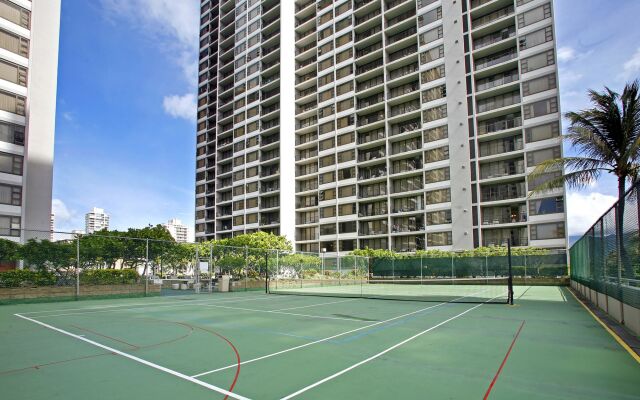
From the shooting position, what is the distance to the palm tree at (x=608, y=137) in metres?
18.5

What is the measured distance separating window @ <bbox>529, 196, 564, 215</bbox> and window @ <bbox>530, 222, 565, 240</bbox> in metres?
1.49

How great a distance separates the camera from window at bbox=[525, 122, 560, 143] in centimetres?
4641

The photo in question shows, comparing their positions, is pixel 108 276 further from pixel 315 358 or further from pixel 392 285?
pixel 392 285

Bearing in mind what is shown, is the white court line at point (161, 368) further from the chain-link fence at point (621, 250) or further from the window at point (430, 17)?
the window at point (430, 17)

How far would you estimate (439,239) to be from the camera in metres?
52.8

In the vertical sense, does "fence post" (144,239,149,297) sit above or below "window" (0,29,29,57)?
below

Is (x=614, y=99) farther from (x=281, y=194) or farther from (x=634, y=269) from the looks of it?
(x=281, y=194)

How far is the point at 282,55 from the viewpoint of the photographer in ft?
237

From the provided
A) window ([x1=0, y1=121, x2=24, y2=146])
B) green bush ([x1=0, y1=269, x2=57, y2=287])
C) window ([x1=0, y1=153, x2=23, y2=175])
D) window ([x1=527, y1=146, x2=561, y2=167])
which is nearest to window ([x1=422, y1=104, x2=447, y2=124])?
window ([x1=527, y1=146, x2=561, y2=167])

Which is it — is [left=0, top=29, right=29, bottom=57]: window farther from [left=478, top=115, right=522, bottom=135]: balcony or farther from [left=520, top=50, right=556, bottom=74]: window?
[left=520, top=50, right=556, bottom=74]: window

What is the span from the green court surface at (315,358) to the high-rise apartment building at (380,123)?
3513 cm

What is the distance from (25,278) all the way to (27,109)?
30.2m

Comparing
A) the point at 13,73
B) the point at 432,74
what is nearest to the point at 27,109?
the point at 13,73

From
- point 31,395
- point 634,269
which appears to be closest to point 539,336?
point 634,269
